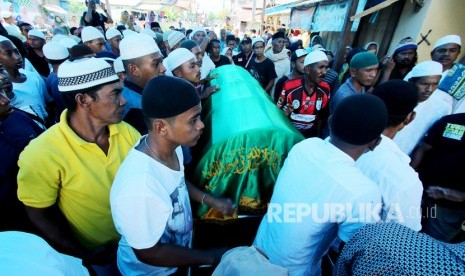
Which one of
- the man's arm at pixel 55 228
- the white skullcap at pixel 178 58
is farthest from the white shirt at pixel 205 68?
the man's arm at pixel 55 228

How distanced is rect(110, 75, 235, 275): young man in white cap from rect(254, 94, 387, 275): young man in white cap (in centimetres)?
47

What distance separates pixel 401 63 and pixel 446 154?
2.31 meters

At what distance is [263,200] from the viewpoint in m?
2.02

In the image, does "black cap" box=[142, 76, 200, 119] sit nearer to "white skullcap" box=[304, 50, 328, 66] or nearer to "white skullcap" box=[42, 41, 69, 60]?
"white skullcap" box=[304, 50, 328, 66]

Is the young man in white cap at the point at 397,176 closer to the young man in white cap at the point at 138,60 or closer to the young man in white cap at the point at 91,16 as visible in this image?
the young man in white cap at the point at 138,60

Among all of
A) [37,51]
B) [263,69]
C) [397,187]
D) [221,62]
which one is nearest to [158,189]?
[397,187]

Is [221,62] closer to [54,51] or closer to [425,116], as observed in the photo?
[54,51]

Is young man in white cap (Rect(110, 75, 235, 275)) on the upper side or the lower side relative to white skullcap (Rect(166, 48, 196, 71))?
lower

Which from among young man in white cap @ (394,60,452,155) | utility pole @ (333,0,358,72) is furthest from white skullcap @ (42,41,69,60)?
utility pole @ (333,0,358,72)

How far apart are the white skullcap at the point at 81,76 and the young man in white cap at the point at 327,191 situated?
1.33 metres

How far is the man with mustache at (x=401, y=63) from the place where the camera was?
12.6ft

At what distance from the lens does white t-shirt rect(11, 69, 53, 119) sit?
9.07ft

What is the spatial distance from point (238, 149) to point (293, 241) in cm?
73

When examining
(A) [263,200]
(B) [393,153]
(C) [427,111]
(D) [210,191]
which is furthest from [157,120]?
(C) [427,111]
